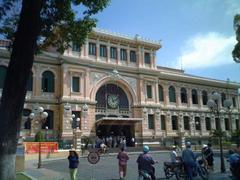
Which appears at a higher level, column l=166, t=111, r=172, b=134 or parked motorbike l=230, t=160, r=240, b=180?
column l=166, t=111, r=172, b=134

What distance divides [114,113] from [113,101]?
1564 millimetres

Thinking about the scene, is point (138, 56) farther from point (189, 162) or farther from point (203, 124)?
point (189, 162)

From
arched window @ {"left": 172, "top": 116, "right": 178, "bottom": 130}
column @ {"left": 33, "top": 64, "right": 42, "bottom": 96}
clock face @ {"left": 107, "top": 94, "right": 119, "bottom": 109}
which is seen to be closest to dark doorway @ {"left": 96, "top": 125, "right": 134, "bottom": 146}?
clock face @ {"left": 107, "top": 94, "right": 119, "bottom": 109}

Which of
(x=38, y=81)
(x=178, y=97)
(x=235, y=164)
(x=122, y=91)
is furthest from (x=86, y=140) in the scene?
(x=235, y=164)

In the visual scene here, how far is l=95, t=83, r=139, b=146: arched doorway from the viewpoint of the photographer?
36312mm

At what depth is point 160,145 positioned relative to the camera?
128 ft

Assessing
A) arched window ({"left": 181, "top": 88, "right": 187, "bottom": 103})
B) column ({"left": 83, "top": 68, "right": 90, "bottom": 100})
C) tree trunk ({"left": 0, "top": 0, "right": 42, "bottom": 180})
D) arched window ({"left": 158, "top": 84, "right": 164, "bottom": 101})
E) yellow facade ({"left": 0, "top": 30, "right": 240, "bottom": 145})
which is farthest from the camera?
arched window ({"left": 181, "top": 88, "right": 187, "bottom": 103})

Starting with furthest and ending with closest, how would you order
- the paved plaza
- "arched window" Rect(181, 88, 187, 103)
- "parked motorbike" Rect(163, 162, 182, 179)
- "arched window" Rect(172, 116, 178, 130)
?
1. "arched window" Rect(181, 88, 187, 103)
2. "arched window" Rect(172, 116, 178, 130)
3. the paved plaza
4. "parked motorbike" Rect(163, 162, 182, 179)

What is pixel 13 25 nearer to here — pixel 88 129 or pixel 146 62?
pixel 88 129

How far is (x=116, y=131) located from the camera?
3809 cm

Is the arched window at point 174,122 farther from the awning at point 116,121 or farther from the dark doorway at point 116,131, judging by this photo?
the dark doorway at point 116,131

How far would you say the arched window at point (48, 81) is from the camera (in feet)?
111

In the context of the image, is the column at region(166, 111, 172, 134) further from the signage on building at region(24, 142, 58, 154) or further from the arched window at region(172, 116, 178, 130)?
the signage on building at region(24, 142, 58, 154)

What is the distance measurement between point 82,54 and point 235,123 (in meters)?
30.3
